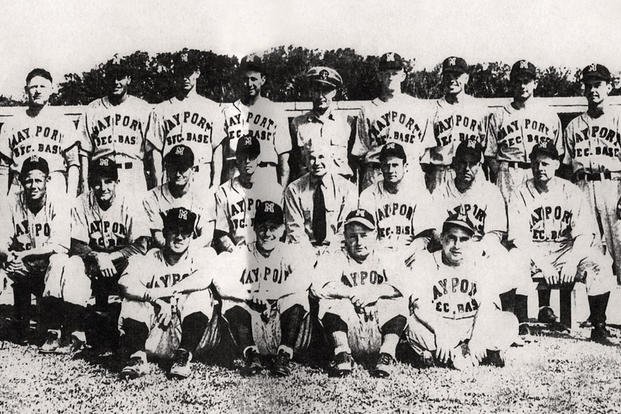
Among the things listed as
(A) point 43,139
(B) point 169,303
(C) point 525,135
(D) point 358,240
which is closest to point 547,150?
(C) point 525,135

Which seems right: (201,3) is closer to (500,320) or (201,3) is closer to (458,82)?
(458,82)

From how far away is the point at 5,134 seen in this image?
2.98ft

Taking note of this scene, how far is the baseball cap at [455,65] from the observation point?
905 millimetres

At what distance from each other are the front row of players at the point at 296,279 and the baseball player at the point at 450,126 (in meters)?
0.03

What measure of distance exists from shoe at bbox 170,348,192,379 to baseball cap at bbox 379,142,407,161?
0.49m

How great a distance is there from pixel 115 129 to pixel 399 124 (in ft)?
1.65

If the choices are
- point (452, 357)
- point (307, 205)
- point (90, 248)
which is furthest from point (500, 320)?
point (90, 248)

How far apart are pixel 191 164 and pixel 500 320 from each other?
0.61 m

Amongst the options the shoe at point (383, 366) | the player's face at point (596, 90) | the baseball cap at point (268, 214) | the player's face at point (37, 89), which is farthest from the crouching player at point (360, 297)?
the player's face at point (37, 89)

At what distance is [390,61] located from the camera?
2.97 ft

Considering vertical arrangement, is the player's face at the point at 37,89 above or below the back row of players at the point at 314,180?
above

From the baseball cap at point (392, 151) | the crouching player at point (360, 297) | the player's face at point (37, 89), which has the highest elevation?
the player's face at point (37, 89)

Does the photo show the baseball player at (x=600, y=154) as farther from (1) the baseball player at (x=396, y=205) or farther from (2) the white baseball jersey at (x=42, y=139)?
(2) the white baseball jersey at (x=42, y=139)

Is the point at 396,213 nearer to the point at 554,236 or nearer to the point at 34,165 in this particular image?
the point at 554,236
